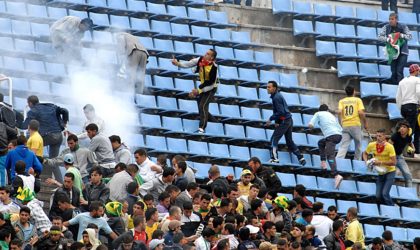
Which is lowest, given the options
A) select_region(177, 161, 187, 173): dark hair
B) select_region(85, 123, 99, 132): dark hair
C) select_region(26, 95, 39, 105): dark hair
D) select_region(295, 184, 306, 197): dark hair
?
select_region(295, 184, 306, 197): dark hair

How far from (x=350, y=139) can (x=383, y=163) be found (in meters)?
1.31

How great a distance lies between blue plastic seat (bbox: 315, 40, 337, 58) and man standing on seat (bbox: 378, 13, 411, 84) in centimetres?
91

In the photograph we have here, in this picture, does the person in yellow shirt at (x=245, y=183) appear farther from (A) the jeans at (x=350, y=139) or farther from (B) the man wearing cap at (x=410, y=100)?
(B) the man wearing cap at (x=410, y=100)

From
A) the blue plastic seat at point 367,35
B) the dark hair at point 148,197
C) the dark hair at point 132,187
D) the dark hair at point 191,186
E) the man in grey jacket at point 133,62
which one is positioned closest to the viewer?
the dark hair at point 148,197

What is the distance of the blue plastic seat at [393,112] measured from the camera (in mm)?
30500

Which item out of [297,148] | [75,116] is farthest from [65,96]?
[297,148]

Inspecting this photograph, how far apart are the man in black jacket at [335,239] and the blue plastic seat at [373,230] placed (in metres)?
2.70

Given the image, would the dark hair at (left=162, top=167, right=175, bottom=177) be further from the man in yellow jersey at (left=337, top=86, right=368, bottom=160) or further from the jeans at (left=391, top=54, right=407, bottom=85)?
the jeans at (left=391, top=54, right=407, bottom=85)

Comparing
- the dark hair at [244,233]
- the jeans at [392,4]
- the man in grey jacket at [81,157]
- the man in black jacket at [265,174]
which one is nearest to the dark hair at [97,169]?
the man in grey jacket at [81,157]

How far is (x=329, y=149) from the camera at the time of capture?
28.5m

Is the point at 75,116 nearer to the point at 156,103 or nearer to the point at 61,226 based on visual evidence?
the point at 156,103

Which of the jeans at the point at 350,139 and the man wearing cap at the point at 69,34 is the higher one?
the man wearing cap at the point at 69,34

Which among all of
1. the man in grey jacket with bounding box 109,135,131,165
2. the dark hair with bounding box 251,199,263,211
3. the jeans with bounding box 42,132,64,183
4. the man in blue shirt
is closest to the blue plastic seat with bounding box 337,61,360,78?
the man in blue shirt

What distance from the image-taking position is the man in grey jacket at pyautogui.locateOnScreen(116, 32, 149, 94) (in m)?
29.2
